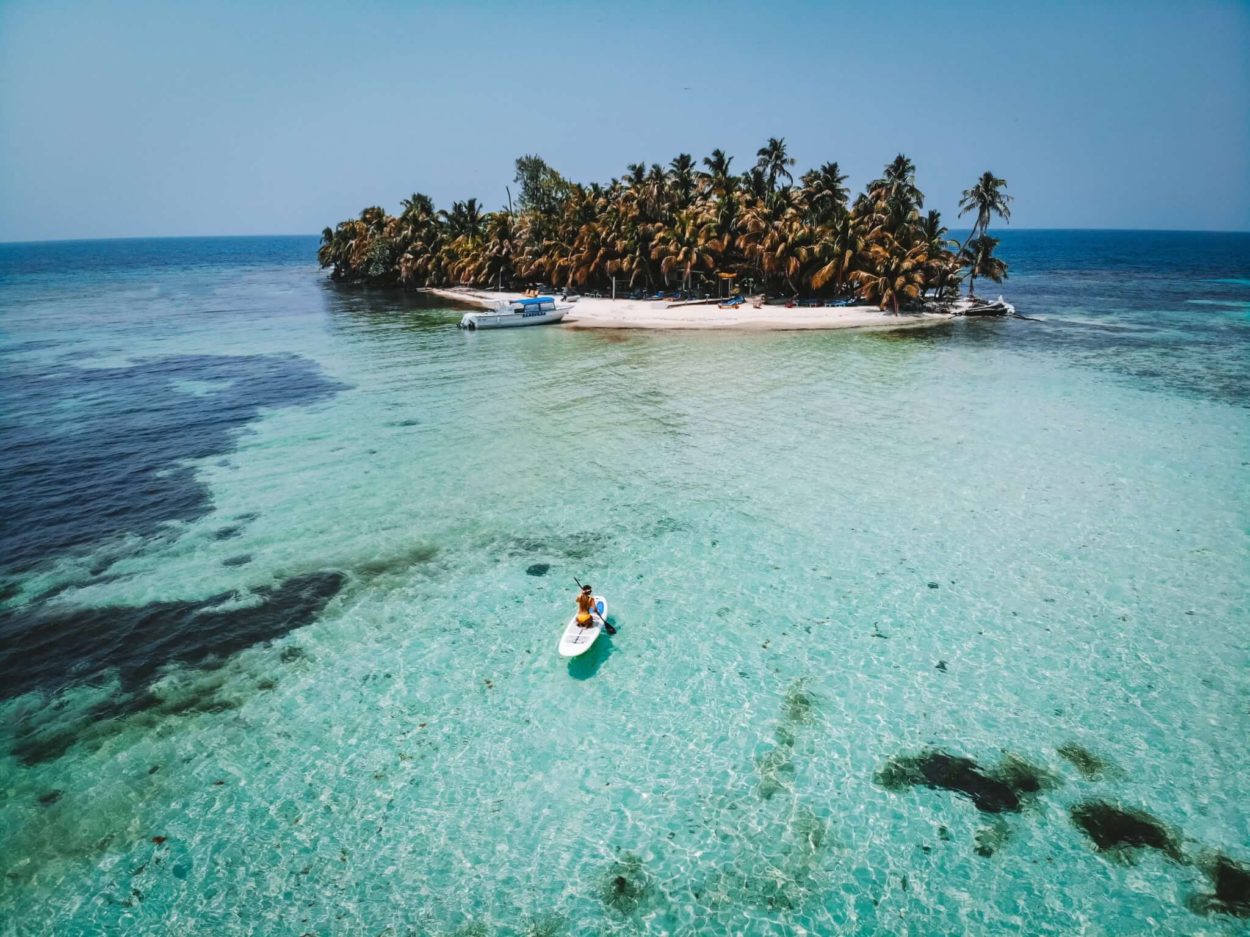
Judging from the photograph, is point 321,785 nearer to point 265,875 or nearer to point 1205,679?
point 265,875

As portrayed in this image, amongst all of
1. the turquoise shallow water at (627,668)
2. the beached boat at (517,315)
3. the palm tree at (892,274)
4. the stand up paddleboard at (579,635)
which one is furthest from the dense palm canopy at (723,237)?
the stand up paddleboard at (579,635)

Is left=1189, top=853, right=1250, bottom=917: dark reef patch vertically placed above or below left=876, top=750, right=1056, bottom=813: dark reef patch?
below

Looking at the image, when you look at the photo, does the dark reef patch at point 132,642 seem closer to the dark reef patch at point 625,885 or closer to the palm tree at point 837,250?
the dark reef patch at point 625,885

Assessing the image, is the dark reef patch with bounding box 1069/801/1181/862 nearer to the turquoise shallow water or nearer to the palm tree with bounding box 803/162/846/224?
the turquoise shallow water

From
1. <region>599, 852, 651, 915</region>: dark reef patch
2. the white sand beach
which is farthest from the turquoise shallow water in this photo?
the white sand beach

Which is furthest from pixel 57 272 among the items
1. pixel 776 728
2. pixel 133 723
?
pixel 776 728

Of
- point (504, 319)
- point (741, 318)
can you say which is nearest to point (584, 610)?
point (741, 318)

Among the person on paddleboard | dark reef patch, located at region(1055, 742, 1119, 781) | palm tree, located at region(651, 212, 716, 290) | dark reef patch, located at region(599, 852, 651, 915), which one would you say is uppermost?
palm tree, located at region(651, 212, 716, 290)
